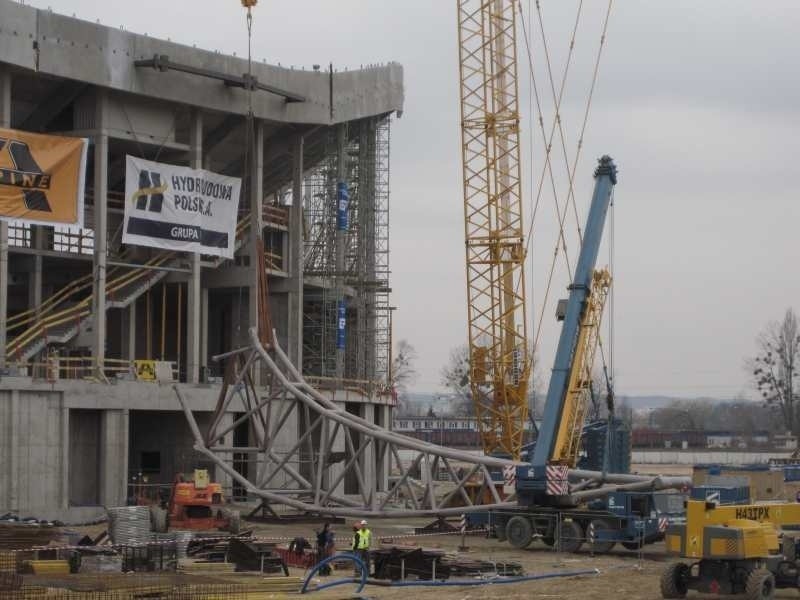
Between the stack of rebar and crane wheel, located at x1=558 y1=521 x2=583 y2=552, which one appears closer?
the stack of rebar

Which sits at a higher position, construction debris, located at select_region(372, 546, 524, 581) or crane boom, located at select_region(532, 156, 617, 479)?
crane boom, located at select_region(532, 156, 617, 479)

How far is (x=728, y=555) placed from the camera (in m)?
28.8

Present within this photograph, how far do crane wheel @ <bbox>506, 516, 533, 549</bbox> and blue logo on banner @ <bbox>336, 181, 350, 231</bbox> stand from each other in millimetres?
33492

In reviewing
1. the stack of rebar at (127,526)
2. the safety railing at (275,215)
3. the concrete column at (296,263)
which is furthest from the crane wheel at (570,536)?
the safety railing at (275,215)

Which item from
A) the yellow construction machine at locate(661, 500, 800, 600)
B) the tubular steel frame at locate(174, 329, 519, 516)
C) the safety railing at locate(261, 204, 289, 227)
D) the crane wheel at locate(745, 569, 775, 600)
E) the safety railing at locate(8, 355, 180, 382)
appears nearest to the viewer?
the crane wheel at locate(745, 569, 775, 600)

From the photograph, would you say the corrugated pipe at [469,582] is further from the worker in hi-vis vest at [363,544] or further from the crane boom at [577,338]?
the crane boom at [577,338]

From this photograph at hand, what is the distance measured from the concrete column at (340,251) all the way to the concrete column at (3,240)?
21313 millimetres

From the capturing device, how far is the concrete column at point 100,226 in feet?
190

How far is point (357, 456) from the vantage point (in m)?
47.9

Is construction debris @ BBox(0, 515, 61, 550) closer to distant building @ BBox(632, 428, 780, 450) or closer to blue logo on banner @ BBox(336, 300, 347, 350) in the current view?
blue logo on banner @ BBox(336, 300, 347, 350)

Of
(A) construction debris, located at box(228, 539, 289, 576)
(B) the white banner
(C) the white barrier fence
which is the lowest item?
(C) the white barrier fence

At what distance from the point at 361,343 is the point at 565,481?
3949 cm

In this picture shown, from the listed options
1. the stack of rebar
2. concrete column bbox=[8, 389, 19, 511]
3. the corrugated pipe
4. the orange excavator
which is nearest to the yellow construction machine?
the corrugated pipe

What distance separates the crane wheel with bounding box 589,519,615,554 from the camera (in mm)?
41781
